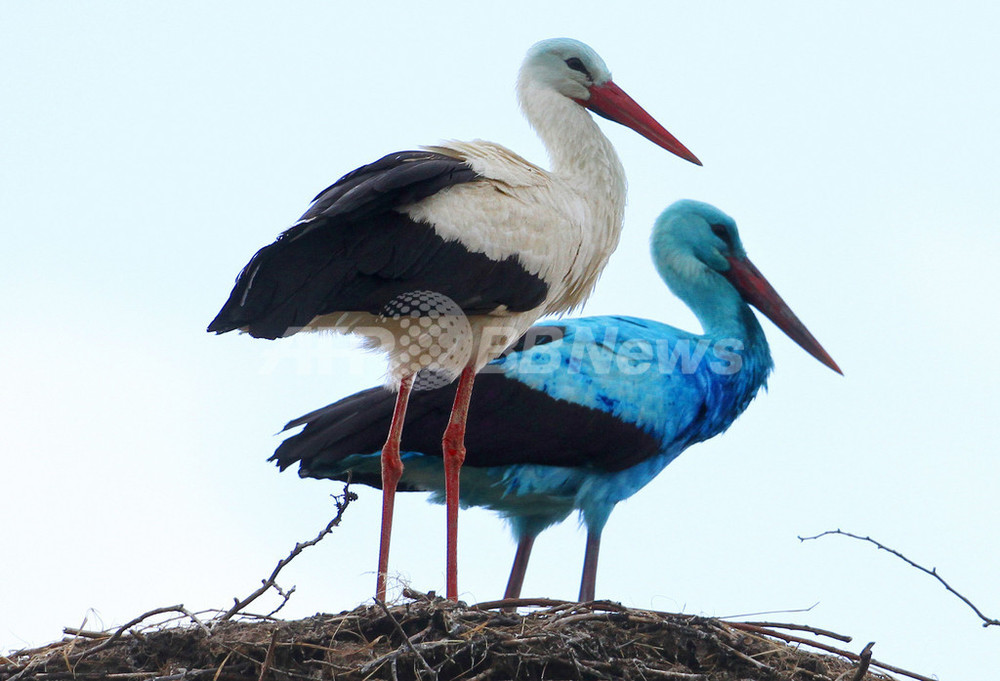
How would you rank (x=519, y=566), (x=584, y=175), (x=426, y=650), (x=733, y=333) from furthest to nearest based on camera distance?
(x=733, y=333) → (x=519, y=566) → (x=584, y=175) → (x=426, y=650)

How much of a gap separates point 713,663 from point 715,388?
246 centimetres

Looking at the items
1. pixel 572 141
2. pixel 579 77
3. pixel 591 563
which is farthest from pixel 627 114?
pixel 591 563

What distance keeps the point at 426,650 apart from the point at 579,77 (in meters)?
2.61

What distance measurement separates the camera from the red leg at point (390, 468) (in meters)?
5.20

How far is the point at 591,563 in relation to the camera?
6.33 meters

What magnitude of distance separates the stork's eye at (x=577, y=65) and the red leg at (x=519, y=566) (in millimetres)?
2110

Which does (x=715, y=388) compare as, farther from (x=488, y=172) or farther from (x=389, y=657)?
(x=389, y=657)

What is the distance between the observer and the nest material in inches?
160

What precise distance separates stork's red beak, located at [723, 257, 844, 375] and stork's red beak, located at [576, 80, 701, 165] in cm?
152

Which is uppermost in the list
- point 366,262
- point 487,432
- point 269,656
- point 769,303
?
point 769,303

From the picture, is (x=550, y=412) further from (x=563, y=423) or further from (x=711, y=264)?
(x=711, y=264)

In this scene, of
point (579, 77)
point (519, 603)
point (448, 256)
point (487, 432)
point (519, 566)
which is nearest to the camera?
point (519, 603)

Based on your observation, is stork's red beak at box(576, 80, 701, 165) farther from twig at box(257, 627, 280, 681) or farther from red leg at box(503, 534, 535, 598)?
twig at box(257, 627, 280, 681)

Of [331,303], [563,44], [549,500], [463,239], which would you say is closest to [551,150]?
[563,44]
